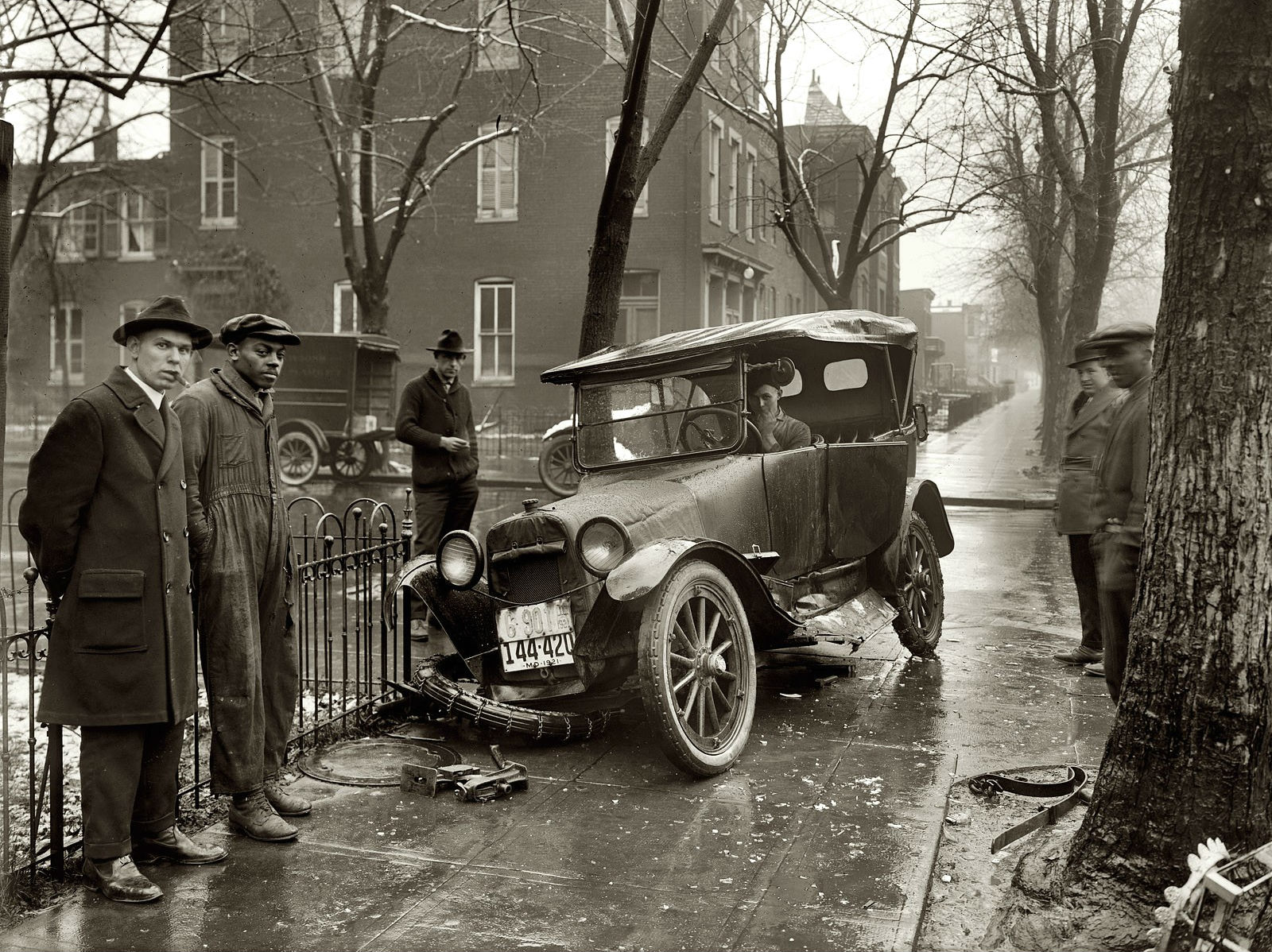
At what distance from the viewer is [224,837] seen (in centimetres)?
445

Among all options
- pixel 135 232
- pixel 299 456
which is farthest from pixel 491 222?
pixel 299 456

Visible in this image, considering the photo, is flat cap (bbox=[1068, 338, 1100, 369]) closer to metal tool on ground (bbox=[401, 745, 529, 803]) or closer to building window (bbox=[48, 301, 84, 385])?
metal tool on ground (bbox=[401, 745, 529, 803])

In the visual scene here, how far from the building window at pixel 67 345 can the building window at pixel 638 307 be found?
52.4 ft

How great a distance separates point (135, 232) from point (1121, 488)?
31.8 metres

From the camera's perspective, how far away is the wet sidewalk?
717 inches

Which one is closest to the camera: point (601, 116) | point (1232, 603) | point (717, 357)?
point (1232, 603)

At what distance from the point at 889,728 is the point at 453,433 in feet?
13.8

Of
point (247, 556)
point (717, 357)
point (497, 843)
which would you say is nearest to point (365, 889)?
point (497, 843)

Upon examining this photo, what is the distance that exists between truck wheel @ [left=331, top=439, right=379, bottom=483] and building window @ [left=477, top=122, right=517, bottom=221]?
34.8 ft

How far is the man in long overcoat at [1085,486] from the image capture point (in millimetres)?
7320

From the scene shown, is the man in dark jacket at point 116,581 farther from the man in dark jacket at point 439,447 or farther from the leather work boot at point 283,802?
the man in dark jacket at point 439,447

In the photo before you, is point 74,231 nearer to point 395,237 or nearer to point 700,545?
point 395,237

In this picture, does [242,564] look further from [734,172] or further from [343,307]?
[734,172]

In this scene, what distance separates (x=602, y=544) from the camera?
546 cm
